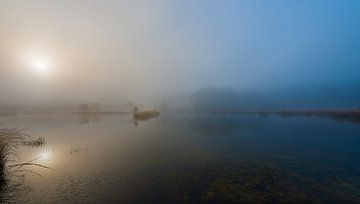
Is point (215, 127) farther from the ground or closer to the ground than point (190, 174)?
farther from the ground

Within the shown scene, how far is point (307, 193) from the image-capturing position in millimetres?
13547

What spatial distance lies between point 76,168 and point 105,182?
527 centimetres

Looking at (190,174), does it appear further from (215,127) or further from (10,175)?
(215,127)

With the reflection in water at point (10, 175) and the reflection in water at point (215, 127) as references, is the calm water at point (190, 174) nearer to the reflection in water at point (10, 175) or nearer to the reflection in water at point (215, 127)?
the reflection in water at point (10, 175)

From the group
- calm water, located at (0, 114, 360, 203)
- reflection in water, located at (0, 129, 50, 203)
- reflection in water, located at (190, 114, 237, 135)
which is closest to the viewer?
calm water, located at (0, 114, 360, 203)

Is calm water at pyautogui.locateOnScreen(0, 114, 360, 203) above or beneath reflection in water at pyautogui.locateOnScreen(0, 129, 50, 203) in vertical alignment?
beneath

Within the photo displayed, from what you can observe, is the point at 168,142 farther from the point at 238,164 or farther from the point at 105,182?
the point at 105,182

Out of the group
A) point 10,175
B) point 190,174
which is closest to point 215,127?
point 190,174

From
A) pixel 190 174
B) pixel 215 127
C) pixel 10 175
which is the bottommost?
pixel 190 174

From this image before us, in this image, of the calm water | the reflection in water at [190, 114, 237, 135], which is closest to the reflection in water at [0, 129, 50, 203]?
the calm water

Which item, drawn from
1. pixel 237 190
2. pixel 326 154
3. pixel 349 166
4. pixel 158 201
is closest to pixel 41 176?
pixel 158 201

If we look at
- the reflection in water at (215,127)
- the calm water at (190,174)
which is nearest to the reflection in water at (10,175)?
the calm water at (190,174)

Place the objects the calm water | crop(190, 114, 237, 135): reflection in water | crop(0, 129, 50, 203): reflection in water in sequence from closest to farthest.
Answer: the calm water, crop(0, 129, 50, 203): reflection in water, crop(190, 114, 237, 135): reflection in water

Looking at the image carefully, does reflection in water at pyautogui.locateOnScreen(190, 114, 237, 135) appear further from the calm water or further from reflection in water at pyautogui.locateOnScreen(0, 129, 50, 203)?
reflection in water at pyautogui.locateOnScreen(0, 129, 50, 203)
